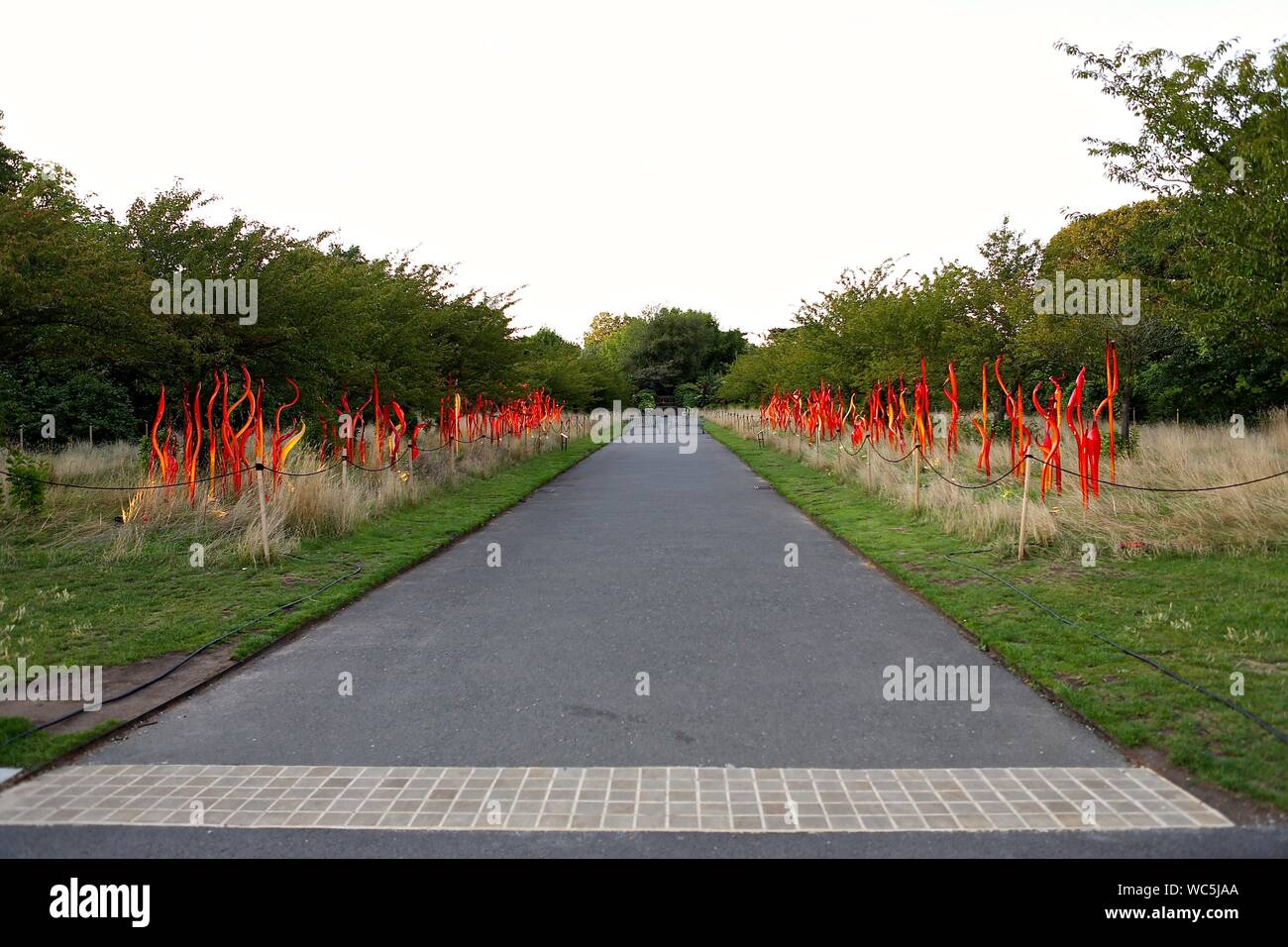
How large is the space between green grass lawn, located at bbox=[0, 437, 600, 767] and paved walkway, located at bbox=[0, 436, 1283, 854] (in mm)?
409

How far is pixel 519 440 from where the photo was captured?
31.4m

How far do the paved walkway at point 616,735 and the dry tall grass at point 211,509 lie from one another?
3232mm

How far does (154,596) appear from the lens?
853cm

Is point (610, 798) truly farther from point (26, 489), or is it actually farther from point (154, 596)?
point (26, 489)

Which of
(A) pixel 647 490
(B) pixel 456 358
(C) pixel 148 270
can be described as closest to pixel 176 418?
(C) pixel 148 270

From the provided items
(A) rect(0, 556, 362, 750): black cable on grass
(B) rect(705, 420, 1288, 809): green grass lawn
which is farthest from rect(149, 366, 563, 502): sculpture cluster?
(B) rect(705, 420, 1288, 809): green grass lawn

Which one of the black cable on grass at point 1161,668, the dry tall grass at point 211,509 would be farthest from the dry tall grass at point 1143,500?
the dry tall grass at point 211,509

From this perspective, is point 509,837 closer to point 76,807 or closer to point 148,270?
point 76,807

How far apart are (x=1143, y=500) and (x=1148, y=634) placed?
5.98 m

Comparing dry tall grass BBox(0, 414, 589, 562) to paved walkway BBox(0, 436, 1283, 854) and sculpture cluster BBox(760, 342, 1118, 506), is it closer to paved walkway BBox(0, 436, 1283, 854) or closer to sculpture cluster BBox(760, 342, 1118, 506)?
paved walkway BBox(0, 436, 1283, 854)

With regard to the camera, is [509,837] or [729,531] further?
[729,531]

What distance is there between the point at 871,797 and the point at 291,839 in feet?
8.55
